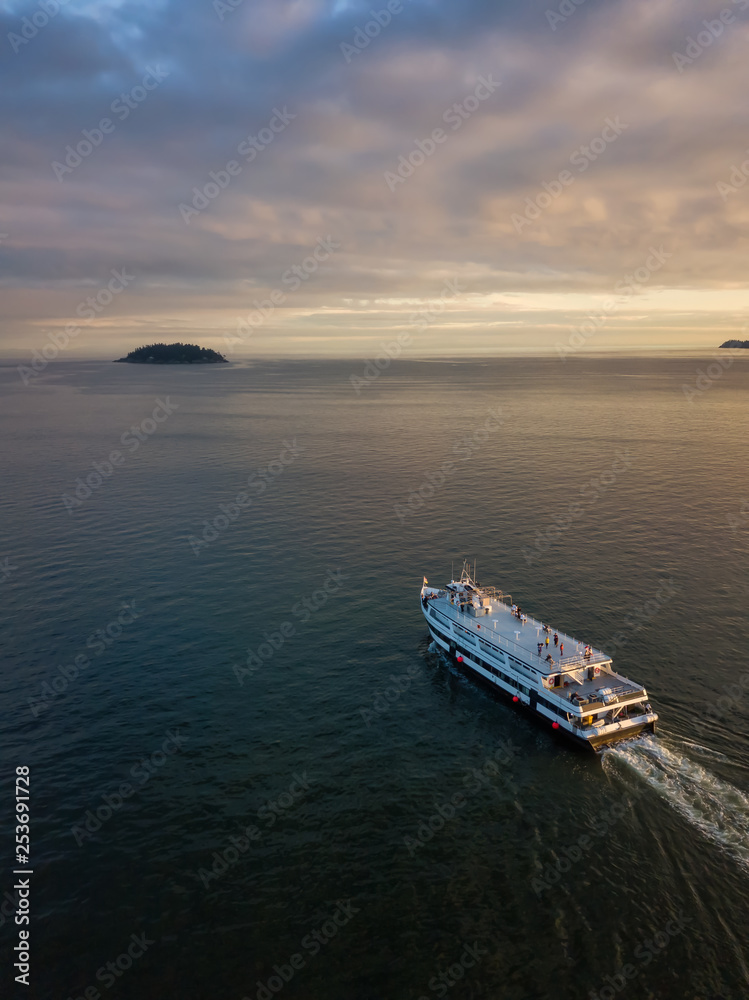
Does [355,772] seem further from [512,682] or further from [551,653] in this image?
[551,653]

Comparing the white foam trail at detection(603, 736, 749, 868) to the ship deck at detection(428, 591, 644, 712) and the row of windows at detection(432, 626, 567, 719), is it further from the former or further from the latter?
the row of windows at detection(432, 626, 567, 719)

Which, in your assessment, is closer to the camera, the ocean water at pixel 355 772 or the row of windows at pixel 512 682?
the ocean water at pixel 355 772

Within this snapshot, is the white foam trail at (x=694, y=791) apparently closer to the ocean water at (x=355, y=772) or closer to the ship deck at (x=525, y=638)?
the ocean water at (x=355, y=772)

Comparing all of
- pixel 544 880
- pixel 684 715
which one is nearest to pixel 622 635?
pixel 684 715

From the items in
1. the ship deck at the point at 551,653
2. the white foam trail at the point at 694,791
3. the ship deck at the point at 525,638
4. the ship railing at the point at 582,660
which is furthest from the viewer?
the ship deck at the point at 525,638

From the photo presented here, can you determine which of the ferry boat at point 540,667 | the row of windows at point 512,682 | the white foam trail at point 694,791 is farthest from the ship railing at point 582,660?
the white foam trail at point 694,791

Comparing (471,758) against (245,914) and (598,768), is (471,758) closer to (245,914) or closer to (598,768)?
(598,768)
